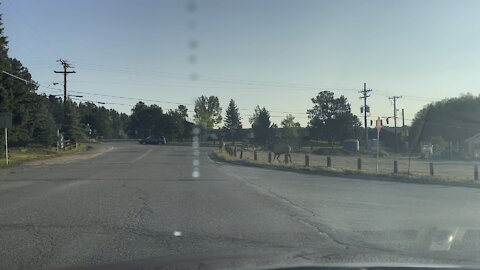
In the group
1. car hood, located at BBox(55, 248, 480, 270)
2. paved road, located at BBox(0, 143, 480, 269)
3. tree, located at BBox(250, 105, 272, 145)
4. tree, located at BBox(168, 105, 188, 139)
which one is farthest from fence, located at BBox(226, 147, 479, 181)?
A: tree, located at BBox(168, 105, 188, 139)

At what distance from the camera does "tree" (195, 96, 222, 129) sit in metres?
116

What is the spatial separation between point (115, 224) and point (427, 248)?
17.2 ft

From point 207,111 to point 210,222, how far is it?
4297 inches

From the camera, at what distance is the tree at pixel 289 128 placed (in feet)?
380

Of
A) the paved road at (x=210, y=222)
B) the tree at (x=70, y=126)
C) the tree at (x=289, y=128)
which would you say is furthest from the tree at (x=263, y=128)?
the paved road at (x=210, y=222)

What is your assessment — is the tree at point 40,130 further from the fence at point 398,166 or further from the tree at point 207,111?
the tree at point 207,111

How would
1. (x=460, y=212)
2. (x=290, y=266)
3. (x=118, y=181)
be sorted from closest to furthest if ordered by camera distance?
(x=290, y=266) → (x=460, y=212) → (x=118, y=181)

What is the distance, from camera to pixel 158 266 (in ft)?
12.8

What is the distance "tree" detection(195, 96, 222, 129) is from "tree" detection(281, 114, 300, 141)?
1525cm

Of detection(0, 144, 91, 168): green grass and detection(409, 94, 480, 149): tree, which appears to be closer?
detection(0, 144, 91, 168): green grass

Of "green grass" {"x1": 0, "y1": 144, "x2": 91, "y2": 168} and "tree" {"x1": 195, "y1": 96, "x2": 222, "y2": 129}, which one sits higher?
"tree" {"x1": 195, "y1": 96, "x2": 222, "y2": 129}

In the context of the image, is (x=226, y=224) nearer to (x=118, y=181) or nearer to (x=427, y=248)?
(x=427, y=248)

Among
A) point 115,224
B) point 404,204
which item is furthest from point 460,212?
point 115,224

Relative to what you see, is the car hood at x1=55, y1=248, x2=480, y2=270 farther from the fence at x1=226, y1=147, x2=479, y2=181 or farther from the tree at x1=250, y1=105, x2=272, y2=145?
the tree at x1=250, y1=105, x2=272, y2=145
